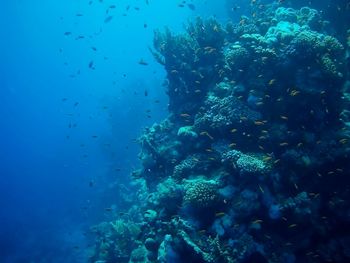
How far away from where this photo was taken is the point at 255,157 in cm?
849

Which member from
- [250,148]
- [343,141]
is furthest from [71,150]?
[343,141]

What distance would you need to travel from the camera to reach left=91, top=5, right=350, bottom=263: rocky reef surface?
7.73m

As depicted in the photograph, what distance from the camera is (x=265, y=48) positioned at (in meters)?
9.65

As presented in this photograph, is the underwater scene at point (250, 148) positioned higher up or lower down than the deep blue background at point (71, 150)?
lower down

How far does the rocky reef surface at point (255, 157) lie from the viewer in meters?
7.73

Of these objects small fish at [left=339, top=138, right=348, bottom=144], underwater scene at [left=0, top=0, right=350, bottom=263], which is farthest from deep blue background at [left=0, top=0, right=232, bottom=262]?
small fish at [left=339, top=138, right=348, bottom=144]

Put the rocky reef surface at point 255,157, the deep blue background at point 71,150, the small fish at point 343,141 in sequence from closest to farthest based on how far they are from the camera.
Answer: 1. the rocky reef surface at point 255,157
2. the small fish at point 343,141
3. the deep blue background at point 71,150

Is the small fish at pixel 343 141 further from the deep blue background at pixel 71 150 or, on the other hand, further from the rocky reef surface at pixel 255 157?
the deep blue background at pixel 71 150

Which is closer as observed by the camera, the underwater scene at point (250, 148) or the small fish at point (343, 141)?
the underwater scene at point (250, 148)

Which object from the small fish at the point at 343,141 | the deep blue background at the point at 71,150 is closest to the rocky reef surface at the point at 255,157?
the small fish at the point at 343,141

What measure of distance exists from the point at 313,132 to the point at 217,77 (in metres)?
3.86

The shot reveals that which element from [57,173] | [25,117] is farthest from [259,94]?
[25,117]

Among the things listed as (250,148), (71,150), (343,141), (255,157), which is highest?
(71,150)

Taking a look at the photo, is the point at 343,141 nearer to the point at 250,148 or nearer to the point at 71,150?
the point at 250,148
